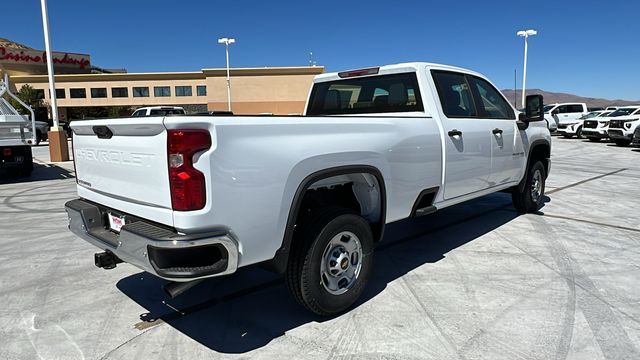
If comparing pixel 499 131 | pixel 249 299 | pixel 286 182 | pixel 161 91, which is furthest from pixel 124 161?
pixel 161 91

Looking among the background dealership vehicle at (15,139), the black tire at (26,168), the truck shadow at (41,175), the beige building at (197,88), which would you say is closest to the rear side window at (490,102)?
the background dealership vehicle at (15,139)

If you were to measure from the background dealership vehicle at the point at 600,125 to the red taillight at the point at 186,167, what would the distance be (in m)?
23.8

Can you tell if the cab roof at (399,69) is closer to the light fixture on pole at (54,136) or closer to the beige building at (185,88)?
the light fixture on pole at (54,136)

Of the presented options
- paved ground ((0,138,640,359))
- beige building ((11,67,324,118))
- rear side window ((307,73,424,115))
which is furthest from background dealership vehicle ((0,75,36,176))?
beige building ((11,67,324,118))

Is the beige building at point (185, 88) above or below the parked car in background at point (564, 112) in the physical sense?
above

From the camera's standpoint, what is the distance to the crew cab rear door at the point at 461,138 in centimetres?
454

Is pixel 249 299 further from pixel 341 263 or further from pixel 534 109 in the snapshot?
pixel 534 109

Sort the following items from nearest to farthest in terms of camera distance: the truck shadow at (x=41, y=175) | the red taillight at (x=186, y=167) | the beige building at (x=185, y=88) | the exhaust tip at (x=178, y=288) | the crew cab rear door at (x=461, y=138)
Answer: the red taillight at (x=186, y=167)
the exhaust tip at (x=178, y=288)
the crew cab rear door at (x=461, y=138)
the truck shadow at (x=41, y=175)
the beige building at (x=185, y=88)

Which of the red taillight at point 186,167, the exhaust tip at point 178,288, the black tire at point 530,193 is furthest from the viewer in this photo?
the black tire at point 530,193

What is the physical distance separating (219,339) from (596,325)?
8.95ft

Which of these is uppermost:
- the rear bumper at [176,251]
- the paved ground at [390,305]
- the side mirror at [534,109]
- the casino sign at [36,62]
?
the casino sign at [36,62]

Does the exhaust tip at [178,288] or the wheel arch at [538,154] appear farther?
the wheel arch at [538,154]

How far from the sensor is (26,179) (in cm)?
1141

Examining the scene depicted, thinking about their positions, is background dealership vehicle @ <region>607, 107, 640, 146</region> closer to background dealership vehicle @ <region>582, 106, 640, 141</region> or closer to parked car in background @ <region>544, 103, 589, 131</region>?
background dealership vehicle @ <region>582, 106, 640, 141</region>
